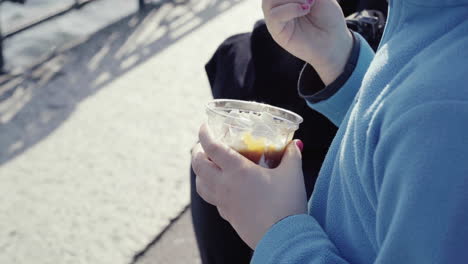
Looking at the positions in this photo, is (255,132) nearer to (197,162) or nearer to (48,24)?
(197,162)

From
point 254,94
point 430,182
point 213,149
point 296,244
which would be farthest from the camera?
point 254,94

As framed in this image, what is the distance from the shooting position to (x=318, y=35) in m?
1.24

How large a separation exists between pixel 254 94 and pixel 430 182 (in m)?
1.17

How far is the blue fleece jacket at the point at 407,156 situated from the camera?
654 millimetres

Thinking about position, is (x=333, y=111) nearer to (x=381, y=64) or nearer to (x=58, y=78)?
(x=381, y=64)

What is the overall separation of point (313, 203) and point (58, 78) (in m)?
2.63

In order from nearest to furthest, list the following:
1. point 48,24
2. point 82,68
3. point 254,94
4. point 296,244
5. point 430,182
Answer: point 430,182
point 296,244
point 254,94
point 82,68
point 48,24

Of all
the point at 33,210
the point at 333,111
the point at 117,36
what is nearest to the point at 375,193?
the point at 333,111

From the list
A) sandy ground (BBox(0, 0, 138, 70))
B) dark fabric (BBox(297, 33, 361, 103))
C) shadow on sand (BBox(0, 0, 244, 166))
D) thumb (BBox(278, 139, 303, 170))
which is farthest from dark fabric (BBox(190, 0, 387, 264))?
sandy ground (BBox(0, 0, 138, 70))

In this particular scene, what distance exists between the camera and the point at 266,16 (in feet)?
3.91

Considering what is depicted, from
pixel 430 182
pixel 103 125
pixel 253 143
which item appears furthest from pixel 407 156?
pixel 103 125

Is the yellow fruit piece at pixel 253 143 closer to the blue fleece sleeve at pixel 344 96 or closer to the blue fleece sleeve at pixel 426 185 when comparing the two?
the blue fleece sleeve at pixel 344 96

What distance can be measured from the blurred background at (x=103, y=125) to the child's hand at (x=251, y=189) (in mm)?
1326

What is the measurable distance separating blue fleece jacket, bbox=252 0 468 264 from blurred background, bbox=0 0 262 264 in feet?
4.99
